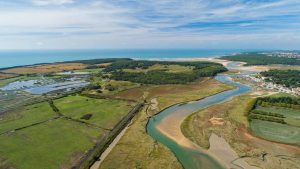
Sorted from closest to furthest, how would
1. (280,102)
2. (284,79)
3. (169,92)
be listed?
(280,102), (169,92), (284,79)

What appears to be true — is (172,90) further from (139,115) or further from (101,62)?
(101,62)

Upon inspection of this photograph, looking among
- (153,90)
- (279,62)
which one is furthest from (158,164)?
(279,62)

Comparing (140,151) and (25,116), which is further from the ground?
(25,116)

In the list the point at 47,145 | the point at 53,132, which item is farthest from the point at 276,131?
the point at 53,132

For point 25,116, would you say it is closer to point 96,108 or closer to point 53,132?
point 53,132

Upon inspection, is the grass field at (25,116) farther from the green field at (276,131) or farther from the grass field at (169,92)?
the green field at (276,131)

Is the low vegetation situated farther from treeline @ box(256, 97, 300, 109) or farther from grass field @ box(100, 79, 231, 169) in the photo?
grass field @ box(100, 79, 231, 169)

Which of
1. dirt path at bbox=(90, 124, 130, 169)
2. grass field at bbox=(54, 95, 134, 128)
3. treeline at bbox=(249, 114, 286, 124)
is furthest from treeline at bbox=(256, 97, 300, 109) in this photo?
dirt path at bbox=(90, 124, 130, 169)
